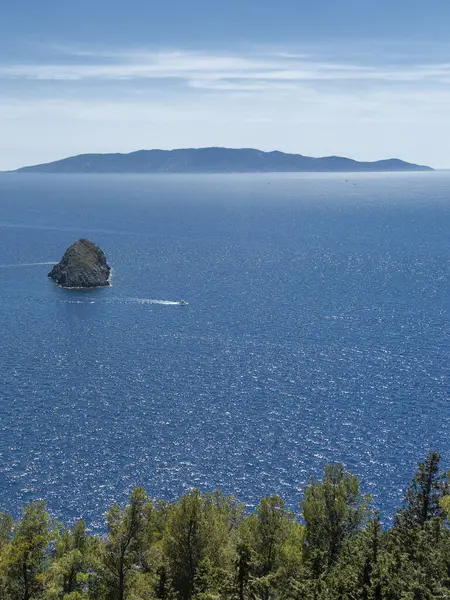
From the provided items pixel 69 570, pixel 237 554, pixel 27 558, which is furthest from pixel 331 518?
pixel 27 558

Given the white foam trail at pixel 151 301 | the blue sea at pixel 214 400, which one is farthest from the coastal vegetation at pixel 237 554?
the white foam trail at pixel 151 301

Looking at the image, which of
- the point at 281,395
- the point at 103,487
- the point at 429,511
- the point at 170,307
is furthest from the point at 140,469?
the point at 170,307

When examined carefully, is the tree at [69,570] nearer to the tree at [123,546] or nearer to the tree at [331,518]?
the tree at [123,546]

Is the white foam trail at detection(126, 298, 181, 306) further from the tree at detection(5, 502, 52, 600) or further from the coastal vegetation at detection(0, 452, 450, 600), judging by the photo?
the tree at detection(5, 502, 52, 600)

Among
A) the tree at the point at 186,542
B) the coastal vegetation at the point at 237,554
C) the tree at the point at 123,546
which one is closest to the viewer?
the coastal vegetation at the point at 237,554

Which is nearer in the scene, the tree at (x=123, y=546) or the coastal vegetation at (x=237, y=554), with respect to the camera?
the coastal vegetation at (x=237, y=554)

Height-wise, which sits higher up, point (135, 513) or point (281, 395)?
point (135, 513)

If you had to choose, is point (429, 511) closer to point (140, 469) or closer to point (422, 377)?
point (140, 469)

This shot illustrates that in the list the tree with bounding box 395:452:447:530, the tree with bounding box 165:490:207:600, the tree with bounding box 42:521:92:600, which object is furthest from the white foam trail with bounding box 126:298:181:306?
the tree with bounding box 165:490:207:600

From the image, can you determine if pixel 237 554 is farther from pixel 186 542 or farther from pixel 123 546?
pixel 186 542
